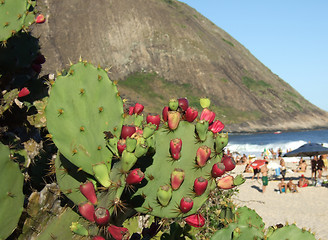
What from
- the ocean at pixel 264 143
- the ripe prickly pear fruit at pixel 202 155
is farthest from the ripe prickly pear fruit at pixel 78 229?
the ocean at pixel 264 143

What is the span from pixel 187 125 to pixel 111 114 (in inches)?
19.4

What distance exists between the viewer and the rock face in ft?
310

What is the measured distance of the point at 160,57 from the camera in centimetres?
10200

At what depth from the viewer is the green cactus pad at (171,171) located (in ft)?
7.84

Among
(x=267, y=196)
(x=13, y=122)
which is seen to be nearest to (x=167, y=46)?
(x=267, y=196)

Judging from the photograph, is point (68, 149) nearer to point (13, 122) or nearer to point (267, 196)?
point (13, 122)

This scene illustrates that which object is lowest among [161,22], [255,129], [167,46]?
[255,129]

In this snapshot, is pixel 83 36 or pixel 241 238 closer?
pixel 241 238

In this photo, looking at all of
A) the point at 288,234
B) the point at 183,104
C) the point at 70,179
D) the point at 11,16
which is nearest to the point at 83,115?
the point at 70,179

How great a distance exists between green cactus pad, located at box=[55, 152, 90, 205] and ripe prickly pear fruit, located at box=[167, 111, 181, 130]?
24.8 inches

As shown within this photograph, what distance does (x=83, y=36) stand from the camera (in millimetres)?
95625

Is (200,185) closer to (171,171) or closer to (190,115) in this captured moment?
(171,171)

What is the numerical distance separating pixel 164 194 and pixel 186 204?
0.14m

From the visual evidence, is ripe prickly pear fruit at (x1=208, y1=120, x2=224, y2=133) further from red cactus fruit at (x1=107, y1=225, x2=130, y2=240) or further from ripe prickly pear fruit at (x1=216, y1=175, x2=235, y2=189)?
red cactus fruit at (x1=107, y1=225, x2=130, y2=240)
